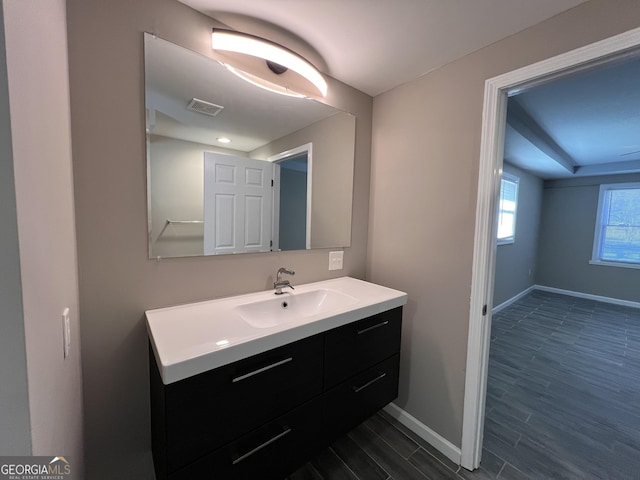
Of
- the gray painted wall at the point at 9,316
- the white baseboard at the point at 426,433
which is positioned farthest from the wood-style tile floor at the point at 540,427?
the gray painted wall at the point at 9,316

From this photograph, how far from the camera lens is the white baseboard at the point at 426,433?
4.93ft

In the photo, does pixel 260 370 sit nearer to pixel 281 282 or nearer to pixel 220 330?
pixel 220 330

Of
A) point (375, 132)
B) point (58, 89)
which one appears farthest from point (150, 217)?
point (375, 132)

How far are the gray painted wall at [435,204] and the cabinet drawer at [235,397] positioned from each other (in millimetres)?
873

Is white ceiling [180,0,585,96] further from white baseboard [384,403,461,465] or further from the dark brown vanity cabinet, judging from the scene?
white baseboard [384,403,461,465]

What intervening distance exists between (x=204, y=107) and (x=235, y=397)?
126 cm

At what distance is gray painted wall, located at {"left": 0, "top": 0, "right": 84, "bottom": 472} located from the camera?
1.39ft

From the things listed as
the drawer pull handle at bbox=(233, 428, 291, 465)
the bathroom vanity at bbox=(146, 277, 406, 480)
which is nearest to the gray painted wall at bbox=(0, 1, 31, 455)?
the bathroom vanity at bbox=(146, 277, 406, 480)

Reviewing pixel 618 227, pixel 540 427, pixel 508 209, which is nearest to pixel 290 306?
pixel 540 427

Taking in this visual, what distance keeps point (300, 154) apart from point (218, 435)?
1.43m

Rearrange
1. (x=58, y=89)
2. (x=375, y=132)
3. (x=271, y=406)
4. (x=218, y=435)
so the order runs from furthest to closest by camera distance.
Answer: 1. (x=375, y=132)
2. (x=271, y=406)
3. (x=218, y=435)
4. (x=58, y=89)

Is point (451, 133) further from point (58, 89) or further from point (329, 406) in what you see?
point (58, 89)

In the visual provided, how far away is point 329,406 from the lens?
117 cm

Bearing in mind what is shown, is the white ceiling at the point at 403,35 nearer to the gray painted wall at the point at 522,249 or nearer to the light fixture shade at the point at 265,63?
the light fixture shade at the point at 265,63
